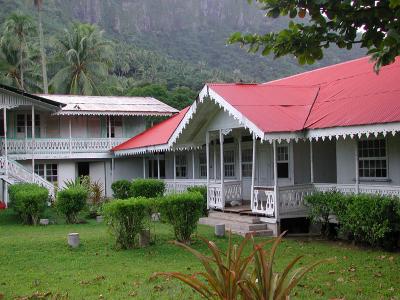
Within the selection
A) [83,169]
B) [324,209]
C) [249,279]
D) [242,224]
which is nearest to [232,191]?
[242,224]

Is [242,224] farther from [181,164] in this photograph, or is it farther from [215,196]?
[181,164]

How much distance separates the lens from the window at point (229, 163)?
21938 mm

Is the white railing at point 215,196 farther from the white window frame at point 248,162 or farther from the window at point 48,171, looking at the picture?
the window at point 48,171

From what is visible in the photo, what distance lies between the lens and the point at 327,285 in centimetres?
878

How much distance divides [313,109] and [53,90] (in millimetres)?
35853

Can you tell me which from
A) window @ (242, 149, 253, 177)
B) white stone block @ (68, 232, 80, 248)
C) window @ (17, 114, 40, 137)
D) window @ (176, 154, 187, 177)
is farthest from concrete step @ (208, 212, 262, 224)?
window @ (17, 114, 40, 137)

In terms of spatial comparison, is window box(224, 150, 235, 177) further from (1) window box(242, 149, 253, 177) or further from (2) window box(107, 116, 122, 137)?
(2) window box(107, 116, 122, 137)

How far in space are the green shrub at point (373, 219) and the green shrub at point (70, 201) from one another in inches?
377

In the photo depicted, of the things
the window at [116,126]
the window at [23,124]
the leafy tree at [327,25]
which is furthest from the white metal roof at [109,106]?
the leafy tree at [327,25]

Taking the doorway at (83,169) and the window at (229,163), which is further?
the doorway at (83,169)

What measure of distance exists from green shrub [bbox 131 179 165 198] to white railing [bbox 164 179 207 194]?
94cm

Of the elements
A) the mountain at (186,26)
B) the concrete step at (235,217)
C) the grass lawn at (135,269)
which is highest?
the mountain at (186,26)

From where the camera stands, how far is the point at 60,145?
2888 centimetres

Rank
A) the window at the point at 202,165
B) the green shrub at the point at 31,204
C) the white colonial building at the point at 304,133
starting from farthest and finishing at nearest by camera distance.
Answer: the window at the point at 202,165, the green shrub at the point at 31,204, the white colonial building at the point at 304,133
